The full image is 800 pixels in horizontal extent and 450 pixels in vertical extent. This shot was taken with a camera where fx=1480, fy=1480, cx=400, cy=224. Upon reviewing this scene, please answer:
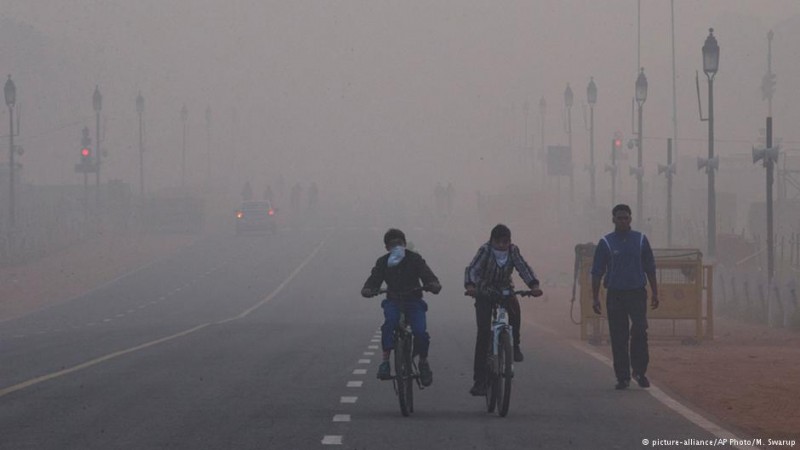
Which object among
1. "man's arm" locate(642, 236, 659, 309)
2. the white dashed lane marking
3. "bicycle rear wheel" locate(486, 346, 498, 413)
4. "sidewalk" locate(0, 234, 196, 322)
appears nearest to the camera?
the white dashed lane marking

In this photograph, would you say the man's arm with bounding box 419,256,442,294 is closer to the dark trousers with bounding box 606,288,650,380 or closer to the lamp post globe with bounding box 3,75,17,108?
the dark trousers with bounding box 606,288,650,380

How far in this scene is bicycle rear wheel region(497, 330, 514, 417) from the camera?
44.5 feet

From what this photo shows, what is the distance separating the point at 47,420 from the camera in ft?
44.0

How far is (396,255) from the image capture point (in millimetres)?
14336

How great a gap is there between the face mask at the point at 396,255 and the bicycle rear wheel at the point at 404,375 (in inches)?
30.6

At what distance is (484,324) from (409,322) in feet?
2.39

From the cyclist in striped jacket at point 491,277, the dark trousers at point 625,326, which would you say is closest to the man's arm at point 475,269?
the cyclist in striped jacket at point 491,277

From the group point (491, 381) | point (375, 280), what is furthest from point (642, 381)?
point (375, 280)

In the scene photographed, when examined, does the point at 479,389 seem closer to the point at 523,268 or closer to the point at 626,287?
the point at 523,268

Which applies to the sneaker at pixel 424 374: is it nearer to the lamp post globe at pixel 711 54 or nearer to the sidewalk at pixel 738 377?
the sidewalk at pixel 738 377

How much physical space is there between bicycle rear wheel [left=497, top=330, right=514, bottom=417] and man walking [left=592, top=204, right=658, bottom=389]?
3016 mm

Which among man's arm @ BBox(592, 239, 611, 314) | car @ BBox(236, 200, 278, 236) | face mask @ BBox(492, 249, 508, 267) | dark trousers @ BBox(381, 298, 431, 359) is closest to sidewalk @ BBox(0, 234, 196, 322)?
car @ BBox(236, 200, 278, 236)

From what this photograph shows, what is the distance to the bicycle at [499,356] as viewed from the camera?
13586 mm

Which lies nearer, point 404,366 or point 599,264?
point 404,366
